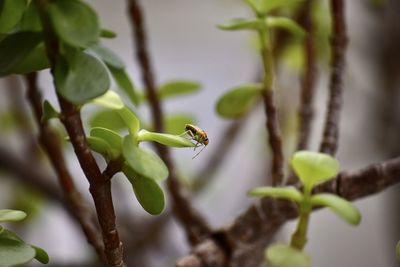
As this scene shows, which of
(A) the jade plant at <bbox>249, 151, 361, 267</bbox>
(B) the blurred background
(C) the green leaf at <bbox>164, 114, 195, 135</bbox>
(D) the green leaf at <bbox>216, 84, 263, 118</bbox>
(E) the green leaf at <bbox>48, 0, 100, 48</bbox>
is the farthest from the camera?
(B) the blurred background

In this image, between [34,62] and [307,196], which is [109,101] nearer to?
[34,62]

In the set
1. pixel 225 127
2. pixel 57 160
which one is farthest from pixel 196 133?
pixel 225 127

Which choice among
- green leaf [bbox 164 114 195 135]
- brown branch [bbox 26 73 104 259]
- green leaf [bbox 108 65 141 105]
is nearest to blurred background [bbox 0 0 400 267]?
green leaf [bbox 164 114 195 135]

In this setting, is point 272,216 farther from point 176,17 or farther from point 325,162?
point 176,17

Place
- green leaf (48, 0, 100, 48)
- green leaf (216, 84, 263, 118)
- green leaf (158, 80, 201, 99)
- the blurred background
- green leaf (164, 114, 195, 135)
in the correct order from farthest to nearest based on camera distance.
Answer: the blurred background < green leaf (164, 114, 195, 135) < green leaf (158, 80, 201, 99) < green leaf (216, 84, 263, 118) < green leaf (48, 0, 100, 48)

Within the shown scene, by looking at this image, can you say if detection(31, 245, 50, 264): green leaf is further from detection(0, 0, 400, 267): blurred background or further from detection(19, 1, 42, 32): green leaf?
detection(0, 0, 400, 267): blurred background

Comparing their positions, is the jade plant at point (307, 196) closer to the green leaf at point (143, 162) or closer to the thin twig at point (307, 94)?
the green leaf at point (143, 162)

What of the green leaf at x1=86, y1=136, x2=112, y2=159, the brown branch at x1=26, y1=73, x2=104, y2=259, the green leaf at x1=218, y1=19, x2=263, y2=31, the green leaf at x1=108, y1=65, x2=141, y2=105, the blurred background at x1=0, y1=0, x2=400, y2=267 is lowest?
→ the blurred background at x1=0, y1=0, x2=400, y2=267
